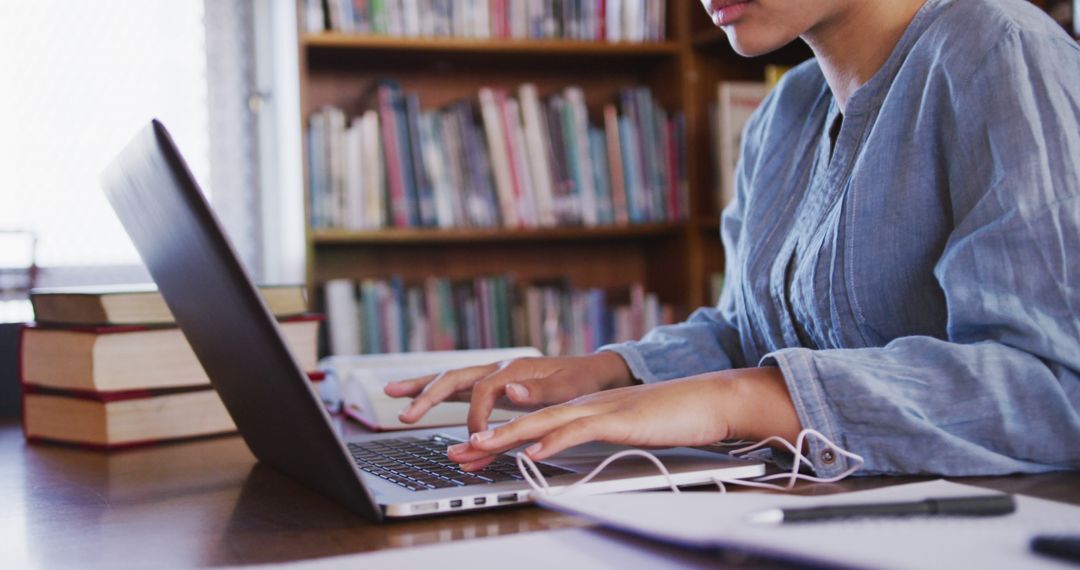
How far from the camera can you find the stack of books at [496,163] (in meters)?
2.26

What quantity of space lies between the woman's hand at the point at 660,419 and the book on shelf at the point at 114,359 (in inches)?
17.6

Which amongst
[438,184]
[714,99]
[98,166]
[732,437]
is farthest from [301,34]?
[732,437]

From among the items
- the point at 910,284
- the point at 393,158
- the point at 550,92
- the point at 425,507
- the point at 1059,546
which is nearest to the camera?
the point at 1059,546

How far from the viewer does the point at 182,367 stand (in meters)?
1.12

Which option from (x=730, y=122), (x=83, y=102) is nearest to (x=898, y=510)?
(x=730, y=122)

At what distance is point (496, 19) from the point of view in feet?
7.70

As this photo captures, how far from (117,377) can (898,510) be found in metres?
0.85

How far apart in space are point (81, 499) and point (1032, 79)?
764mm

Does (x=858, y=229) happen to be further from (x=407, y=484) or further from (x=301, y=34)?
(x=301, y=34)

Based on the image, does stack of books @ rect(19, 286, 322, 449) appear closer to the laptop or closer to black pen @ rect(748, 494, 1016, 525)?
the laptop

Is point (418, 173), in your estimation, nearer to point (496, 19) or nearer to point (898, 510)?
point (496, 19)

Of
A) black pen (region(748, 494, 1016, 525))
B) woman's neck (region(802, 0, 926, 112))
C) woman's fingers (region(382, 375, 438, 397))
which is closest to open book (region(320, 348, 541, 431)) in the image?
woman's fingers (region(382, 375, 438, 397))

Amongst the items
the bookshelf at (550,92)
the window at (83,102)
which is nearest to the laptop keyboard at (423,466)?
the bookshelf at (550,92)

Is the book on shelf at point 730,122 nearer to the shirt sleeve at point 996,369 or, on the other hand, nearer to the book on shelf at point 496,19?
the book on shelf at point 496,19
